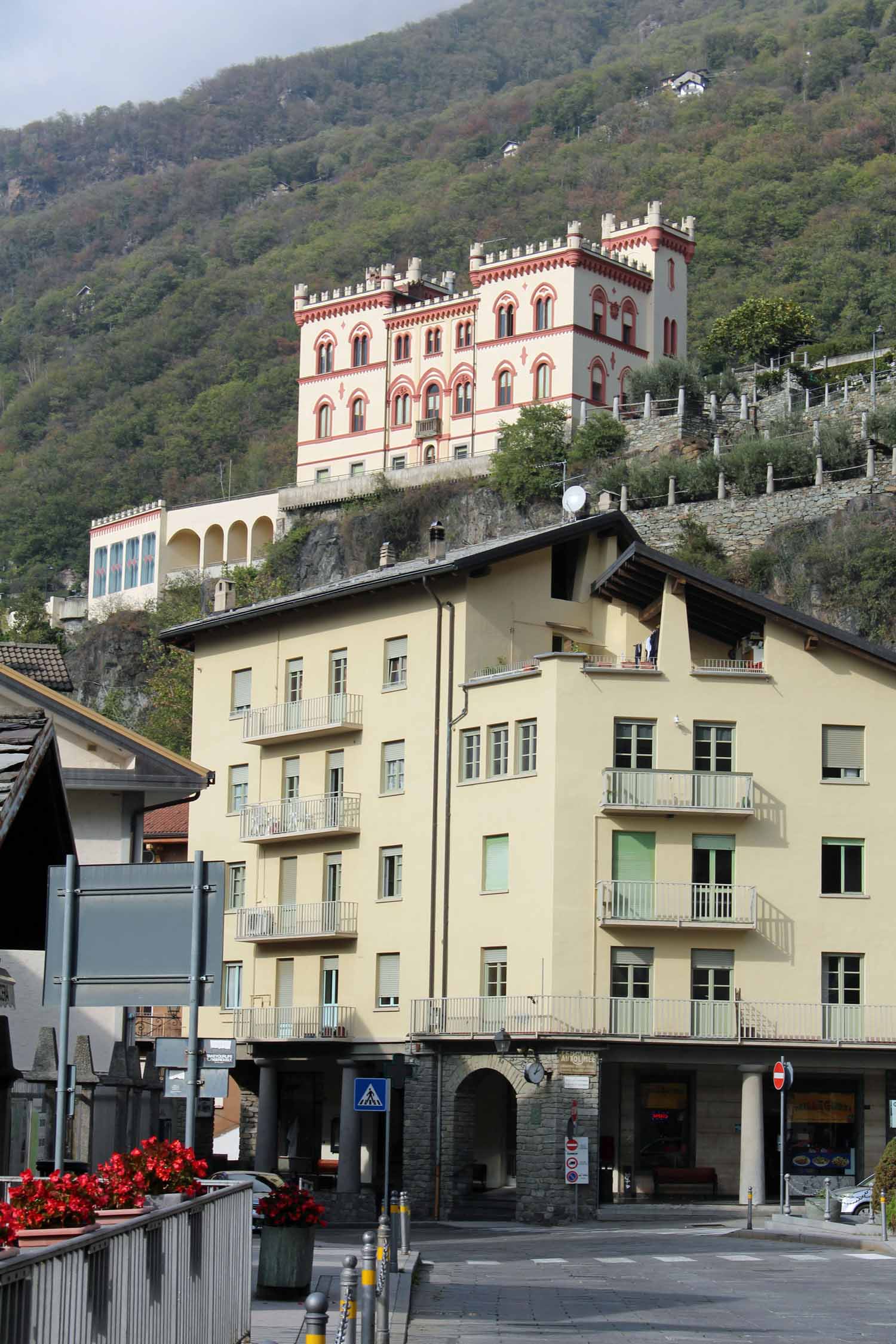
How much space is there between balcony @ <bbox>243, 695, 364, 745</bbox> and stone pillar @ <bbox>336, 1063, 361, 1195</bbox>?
827 cm

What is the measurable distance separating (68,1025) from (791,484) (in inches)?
2858

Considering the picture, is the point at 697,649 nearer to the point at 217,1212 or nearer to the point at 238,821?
the point at 238,821

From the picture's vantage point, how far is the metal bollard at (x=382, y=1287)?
53.7 ft

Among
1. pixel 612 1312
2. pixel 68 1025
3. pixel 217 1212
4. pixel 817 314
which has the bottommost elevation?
pixel 612 1312

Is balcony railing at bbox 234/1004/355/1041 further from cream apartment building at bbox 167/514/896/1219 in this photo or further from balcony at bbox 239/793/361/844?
balcony at bbox 239/793/361/844

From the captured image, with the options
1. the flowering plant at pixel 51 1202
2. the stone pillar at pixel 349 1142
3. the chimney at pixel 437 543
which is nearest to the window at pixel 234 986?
the stone pillar at pixel 349 1142

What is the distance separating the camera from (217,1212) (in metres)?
13.6

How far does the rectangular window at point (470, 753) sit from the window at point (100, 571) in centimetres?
6803

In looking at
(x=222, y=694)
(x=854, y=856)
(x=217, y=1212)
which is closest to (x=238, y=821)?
(x=222, y=694)

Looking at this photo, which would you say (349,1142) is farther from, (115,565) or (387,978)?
(115,565)

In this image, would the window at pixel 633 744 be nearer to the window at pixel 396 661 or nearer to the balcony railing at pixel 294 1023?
the window at pixel 396 661

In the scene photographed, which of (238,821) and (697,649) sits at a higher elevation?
(697,649)

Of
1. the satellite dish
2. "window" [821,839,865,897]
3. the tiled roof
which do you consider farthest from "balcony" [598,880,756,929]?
the satellite dish

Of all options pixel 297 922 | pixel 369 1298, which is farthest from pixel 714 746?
pixel 369 1298
